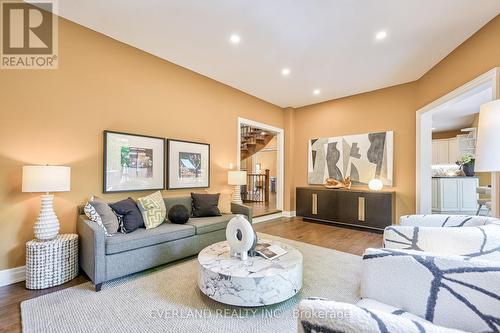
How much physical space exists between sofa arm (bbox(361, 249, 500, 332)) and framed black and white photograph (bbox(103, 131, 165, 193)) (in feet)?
10.1

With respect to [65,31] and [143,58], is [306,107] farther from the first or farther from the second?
[65,31]

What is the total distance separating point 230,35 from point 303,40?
993mm

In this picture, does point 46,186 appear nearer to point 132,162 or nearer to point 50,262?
point 50,262

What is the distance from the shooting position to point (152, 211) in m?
2.94

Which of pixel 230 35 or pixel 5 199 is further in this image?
pixel 230 35

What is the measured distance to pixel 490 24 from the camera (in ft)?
8.28

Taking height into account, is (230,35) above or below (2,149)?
above

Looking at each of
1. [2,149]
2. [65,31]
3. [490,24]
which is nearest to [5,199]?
[2,149]

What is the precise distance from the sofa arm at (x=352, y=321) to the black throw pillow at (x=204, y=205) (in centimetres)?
290

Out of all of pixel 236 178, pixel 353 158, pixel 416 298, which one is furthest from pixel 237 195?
pixel 416 298

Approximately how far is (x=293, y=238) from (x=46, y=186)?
3.48 m

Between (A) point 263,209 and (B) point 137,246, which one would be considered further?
(A) point 263,209
